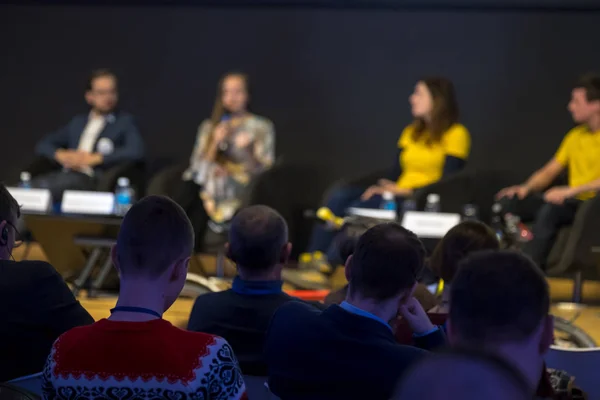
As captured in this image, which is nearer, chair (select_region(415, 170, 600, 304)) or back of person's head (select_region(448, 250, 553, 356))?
back of person's head (select_region(448, 250, 553, 356))

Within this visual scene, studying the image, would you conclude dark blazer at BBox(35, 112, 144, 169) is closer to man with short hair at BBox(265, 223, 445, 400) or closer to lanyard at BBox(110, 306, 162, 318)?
man with short hair at BBox(265, 223, 445, 400)

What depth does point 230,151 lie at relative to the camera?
662 centimetres

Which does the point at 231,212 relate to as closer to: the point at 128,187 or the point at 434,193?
the point at 128,187

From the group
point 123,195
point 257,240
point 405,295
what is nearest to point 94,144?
point 123,195

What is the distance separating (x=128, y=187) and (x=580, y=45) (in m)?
3.30

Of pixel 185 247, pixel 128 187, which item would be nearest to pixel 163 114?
→ pixel 128 187

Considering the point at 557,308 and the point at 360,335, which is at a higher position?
the point at 360,335

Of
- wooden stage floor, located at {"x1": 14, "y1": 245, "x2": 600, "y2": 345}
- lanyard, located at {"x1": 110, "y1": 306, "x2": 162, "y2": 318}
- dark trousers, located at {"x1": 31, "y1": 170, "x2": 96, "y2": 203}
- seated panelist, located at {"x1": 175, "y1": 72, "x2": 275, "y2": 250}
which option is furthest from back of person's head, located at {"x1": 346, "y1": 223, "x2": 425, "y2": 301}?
dark trousers, located at {"x1": 31, "y1": 170, "x2": 96, "y2": 203}

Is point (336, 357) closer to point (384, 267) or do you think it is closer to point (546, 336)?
point (384, 267)

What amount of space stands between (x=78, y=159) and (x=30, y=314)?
183 inches

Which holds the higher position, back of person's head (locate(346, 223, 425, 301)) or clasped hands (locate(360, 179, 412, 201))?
back of person's head (locate(346, 223, 425, 301))

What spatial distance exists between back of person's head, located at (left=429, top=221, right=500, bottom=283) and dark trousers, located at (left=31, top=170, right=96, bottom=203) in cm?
404

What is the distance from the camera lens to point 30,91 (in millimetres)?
7844

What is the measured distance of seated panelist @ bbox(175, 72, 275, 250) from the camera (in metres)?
6.51
